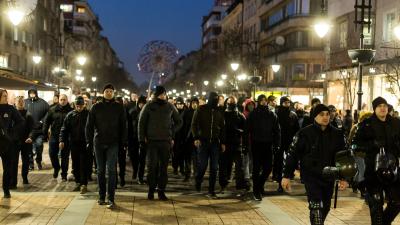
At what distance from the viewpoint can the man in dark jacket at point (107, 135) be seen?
970 cm

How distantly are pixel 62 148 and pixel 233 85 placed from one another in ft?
160

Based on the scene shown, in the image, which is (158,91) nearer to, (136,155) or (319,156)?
(136,155)

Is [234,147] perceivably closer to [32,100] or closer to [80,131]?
[80,131]

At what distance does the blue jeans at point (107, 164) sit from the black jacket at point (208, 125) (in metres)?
1.89

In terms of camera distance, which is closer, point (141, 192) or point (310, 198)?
point (310, 198)

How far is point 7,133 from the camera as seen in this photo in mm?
10266

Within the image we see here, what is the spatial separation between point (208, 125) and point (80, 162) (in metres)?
2.60

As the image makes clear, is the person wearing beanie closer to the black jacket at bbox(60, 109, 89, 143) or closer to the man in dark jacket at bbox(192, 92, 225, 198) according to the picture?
the man in dark jacket at bbox(192, 92, 225, 198)

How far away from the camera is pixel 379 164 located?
712 centimetres

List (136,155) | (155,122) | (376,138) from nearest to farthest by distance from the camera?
(376,138)
(155,122)
(136,155)

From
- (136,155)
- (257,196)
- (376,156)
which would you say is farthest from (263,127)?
(376,156)

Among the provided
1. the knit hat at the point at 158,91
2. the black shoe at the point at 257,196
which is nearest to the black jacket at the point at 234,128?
the black shoe at the point at 257,196

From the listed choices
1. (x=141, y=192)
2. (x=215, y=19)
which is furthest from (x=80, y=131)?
(x=215, y=19)

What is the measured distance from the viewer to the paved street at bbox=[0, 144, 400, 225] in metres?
8.66
